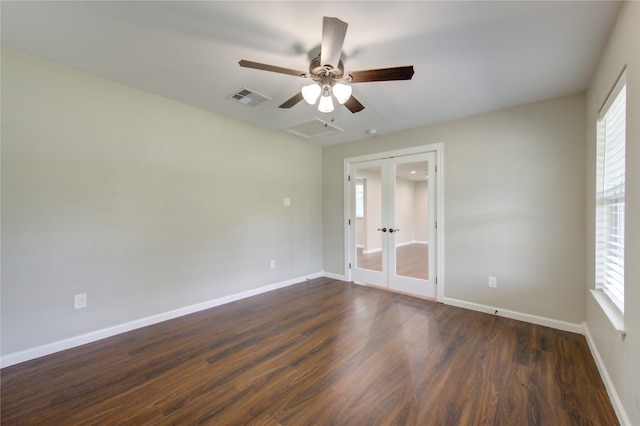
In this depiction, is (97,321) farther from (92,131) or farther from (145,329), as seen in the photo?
(92,131)

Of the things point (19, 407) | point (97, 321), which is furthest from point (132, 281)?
point (19, 407)

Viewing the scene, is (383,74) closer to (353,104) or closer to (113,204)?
(353,104)

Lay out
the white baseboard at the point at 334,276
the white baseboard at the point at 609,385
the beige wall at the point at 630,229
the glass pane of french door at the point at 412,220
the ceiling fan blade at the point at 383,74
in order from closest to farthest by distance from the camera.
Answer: the beige wall at the point at 630,229, the white baseboard at the point at 609,385, the ceiling fan blade at the point at 383,74, the glass pane of french door at the point at 412,220, the white baseboard at the point at 334,276

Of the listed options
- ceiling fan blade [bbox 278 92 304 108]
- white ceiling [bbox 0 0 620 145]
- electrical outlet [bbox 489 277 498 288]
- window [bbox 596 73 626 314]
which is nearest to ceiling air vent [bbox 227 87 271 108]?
white ceiling [bbox 0 0 620 145]

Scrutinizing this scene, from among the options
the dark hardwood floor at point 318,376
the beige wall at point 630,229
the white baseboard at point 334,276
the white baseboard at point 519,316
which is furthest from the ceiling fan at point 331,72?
the white baseboard at point 334,276

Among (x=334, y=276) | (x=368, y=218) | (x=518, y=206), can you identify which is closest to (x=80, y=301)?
(x=334, y=276)

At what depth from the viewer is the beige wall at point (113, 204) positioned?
2.16 metres

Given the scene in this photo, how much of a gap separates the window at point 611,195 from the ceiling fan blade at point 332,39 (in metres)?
1.80

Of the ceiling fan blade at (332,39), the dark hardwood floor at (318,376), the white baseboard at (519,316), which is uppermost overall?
the ceiling fan blade at (332,39)

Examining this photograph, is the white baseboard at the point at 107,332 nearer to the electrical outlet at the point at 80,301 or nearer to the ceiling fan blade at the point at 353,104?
the electrical outlet at the point at 80,301

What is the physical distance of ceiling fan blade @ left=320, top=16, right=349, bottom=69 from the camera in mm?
1442

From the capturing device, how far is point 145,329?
2754 millimetres

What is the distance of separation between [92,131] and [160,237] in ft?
3.95

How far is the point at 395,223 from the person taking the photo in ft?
13.3
